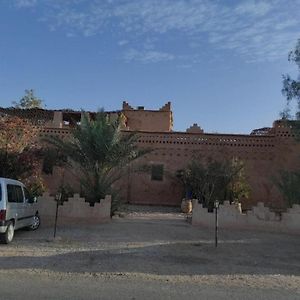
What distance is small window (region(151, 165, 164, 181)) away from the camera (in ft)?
101

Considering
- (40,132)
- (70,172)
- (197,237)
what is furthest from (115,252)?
(40,132)

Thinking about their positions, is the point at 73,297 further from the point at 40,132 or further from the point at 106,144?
the point at 40,132

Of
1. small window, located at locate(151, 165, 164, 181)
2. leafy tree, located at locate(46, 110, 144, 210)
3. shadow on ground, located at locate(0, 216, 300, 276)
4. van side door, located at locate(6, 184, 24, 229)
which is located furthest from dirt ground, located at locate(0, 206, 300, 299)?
small window, located at locate(151, 165, 164, 181)

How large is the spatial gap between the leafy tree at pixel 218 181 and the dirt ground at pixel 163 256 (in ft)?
18.5

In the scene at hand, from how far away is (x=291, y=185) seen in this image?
21750 millimetres

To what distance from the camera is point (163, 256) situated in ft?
44.7

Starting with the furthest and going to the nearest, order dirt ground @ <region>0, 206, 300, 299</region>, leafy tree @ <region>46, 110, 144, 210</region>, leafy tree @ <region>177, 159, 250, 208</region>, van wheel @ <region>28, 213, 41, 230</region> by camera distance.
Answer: leafy tree @ <region>177, 159, 250, 208</region> < leafy tree @ <region>46, 110, 144, 210</region> < van wheel @ <region>28, 213, 41, 230</region> < dirt ground @ <region>0, 206, 300, 299</region>

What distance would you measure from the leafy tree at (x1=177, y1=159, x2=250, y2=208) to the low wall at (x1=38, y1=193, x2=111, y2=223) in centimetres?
672

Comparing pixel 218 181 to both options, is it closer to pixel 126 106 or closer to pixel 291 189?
pixel 291 189

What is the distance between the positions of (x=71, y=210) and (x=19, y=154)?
3.86 meters

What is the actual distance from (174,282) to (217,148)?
20560 millimetres

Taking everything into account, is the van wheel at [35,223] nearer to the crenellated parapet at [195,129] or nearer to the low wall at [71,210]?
the low wall at [71,210]

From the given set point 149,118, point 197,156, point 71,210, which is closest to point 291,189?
point 71,210

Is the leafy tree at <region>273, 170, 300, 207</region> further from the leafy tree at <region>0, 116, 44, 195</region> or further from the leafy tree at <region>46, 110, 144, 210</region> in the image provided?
the leafy tree at <region>0, 116, 44, 195</region>
